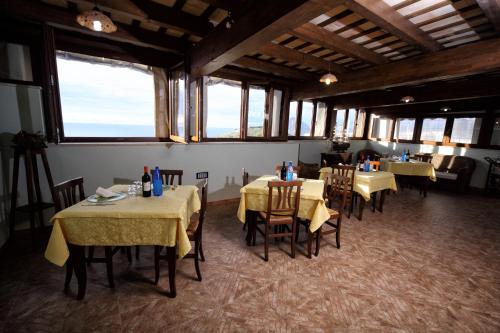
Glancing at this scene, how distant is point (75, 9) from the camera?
275 cm

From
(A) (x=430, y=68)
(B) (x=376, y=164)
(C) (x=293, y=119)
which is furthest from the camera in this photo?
(C) (x=293, y=119)

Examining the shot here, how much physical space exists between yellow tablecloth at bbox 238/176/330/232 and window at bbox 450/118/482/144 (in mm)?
6802

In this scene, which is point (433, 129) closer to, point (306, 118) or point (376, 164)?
point (306, 118)

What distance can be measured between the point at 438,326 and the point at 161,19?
3.98 m

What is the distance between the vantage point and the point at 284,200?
2496mm

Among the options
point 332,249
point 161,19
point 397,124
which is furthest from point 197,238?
point 397,124

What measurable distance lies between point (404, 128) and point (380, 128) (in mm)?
808

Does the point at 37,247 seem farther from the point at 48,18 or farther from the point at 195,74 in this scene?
the point at 195,74

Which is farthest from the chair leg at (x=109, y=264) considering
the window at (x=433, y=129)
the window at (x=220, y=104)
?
the window at (x=433, y=129)

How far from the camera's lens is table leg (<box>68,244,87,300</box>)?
5.99ft

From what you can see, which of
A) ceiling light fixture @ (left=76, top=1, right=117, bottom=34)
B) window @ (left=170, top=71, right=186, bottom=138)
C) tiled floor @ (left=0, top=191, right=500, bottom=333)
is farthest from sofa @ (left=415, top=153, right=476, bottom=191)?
ceiling light fixture @ (left=76, top=1, right=117, bottom=34)

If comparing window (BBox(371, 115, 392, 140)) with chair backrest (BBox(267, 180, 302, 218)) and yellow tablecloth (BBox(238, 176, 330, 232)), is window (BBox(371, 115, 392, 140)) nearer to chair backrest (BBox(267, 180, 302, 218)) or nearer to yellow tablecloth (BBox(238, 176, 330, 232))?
yellow tablecloth (BBox(238, 176, 330, 232))

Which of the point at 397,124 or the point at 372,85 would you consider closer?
the point at 372,85

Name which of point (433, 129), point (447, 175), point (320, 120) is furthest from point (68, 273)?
point (433, 129)
